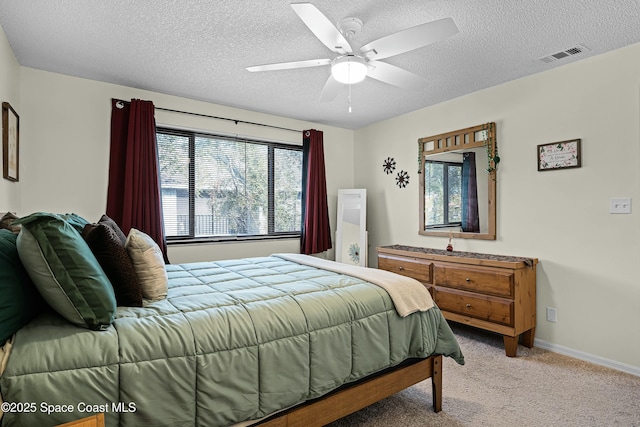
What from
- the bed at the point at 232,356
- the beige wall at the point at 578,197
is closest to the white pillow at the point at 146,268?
the bed at the point at 232,356

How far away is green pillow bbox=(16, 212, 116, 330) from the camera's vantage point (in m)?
1.21

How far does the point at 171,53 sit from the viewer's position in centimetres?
273

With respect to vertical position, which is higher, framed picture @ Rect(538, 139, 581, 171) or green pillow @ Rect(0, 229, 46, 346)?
framed picture @ Rect(538, 139, 581, 171)

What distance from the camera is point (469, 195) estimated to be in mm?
3660

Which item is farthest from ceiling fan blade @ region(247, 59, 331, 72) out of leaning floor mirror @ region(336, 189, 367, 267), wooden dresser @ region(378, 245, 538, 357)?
leaning floor mirror @ region(336, 189, 367, 267)

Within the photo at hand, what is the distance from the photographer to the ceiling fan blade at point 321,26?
169 centimetres

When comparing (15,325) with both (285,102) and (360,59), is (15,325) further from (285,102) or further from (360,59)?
(285,102)

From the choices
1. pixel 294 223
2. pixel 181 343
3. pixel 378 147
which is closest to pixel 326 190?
pixel 294 223

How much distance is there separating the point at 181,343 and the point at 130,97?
3.08 m

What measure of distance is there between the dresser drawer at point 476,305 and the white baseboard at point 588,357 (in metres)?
0.52

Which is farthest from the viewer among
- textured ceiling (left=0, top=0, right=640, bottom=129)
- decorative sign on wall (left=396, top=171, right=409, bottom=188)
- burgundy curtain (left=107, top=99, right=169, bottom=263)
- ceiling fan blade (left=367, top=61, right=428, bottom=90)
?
decorative sign on wall (left=396, top=171, right=409, bottom=188)

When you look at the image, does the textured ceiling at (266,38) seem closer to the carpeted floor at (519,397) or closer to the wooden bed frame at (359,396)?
the wooden bed frame at (359,396)

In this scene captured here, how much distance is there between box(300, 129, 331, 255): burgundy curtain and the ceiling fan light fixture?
243 cm

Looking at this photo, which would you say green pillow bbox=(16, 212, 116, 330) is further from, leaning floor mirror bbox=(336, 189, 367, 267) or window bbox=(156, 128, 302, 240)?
leaning floor mirror bbox=(336, 189, 367, 267)
